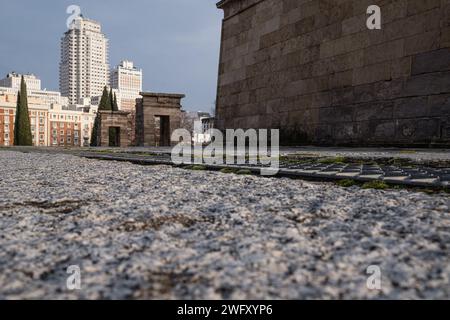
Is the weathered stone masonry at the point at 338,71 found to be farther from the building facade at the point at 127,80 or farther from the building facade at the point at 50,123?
the building facade at the point at 127,80

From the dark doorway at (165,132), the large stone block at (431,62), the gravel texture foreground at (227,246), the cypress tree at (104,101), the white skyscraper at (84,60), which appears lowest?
the gravel texture foreground at (227,246)

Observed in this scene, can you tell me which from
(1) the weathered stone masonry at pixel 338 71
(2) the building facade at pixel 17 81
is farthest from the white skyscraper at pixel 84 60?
(1) the weathered stone masonry at pixel 338 71

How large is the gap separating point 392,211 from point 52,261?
4.16 ft

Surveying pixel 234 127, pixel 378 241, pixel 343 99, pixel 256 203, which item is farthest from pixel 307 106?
pixel 378 241

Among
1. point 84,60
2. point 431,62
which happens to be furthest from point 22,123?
point 84,60

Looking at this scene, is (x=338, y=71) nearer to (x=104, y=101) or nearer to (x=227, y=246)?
(x=227, y=246)

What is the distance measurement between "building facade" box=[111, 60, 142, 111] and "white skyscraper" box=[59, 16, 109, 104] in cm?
596

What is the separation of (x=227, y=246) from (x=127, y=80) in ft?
634

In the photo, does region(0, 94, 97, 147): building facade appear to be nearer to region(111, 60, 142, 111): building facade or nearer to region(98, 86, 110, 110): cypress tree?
region(98, 86, 110, 110): cypress tree

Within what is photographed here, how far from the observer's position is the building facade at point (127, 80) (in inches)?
7018

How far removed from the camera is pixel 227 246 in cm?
108

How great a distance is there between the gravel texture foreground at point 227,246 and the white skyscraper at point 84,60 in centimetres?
18770

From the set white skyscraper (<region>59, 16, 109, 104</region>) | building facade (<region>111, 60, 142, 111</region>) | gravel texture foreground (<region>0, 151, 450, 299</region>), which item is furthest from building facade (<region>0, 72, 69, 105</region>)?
gravel texture foreground (<region>0, 151, 450, 299</region>)
